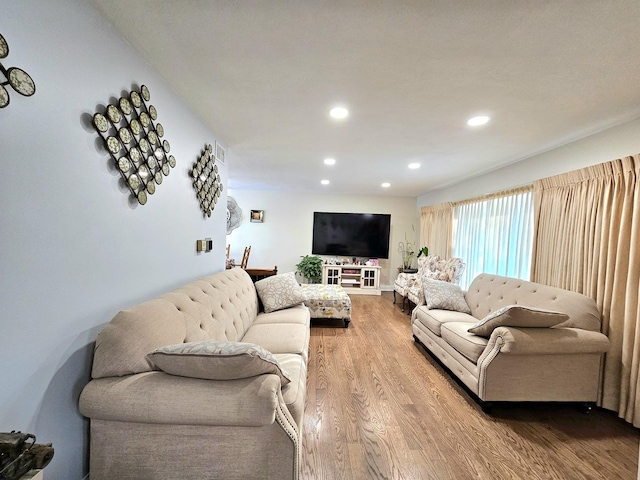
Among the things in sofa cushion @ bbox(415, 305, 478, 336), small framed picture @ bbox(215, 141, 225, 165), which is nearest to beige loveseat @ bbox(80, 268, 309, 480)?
small framed picture @ bbox(215, 141, 225, 165)

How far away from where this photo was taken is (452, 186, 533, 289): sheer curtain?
10.9ft

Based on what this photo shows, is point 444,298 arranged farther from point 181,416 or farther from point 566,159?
point 181,416

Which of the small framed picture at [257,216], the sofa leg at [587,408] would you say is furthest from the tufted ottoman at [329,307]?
the small framed picture at [257,216]

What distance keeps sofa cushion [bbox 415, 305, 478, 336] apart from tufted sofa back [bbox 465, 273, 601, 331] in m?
0.21

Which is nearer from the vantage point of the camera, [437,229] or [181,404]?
[181,404]

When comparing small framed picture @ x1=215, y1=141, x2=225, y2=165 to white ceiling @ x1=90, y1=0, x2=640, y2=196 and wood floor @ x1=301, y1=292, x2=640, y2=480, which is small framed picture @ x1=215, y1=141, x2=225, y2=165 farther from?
wood floor @ x1=301, y1=292, x2=640, y2=480

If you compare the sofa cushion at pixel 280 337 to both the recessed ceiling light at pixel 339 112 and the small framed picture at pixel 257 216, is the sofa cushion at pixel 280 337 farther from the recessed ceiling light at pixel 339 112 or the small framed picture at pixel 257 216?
the small framed picture at pixel 257 216

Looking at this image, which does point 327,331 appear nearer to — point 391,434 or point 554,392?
point 391,434

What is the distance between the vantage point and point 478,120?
2234mm

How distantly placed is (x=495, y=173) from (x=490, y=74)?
268 cm

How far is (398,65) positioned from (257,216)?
5439mm

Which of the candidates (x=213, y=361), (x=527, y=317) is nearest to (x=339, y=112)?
(x=213, y=361)

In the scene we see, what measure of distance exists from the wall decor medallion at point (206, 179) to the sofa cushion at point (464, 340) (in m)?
2.50

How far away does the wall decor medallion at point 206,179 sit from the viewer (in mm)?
2346
